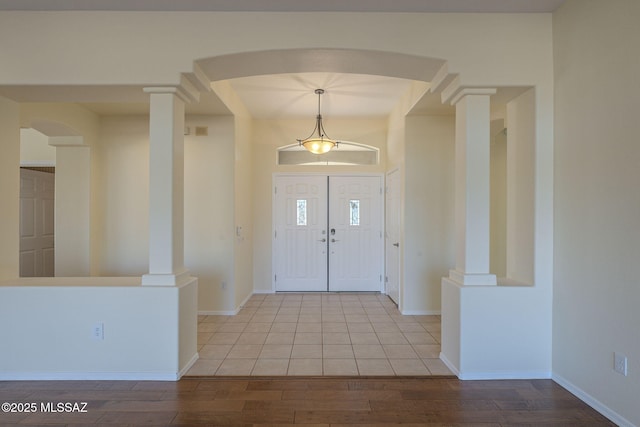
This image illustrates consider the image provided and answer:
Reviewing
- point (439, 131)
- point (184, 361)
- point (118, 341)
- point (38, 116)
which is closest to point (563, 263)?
point (439, 131)

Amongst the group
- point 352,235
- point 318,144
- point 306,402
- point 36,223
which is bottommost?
point 306,402

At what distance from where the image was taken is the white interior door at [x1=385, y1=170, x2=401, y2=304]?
496 cm

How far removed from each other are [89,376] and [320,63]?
10.3ft

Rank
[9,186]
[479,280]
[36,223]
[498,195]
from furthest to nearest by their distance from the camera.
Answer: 1. [36,223]
2. [498,195]
3. [9,186]
4. [479,280]

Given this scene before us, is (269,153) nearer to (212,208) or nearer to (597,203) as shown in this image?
(212,208)

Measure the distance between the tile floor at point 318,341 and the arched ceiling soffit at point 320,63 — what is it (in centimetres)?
250

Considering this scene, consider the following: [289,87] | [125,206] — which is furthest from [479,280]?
[125,206]

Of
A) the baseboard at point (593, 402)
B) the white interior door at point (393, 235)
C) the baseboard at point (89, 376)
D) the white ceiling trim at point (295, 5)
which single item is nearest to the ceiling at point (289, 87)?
the white ceiling trim at point (295, 5)

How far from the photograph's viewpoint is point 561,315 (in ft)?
8.77

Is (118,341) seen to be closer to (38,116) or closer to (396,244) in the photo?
(38,116)

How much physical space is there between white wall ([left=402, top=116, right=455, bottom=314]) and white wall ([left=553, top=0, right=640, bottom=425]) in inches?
69.7

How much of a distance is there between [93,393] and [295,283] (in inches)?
137

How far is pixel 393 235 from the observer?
17.1ft

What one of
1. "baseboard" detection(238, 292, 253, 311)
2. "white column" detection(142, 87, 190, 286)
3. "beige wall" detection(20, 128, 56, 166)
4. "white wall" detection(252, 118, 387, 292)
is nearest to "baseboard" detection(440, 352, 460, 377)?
"white column" detection(142, 87, 190, 286)
